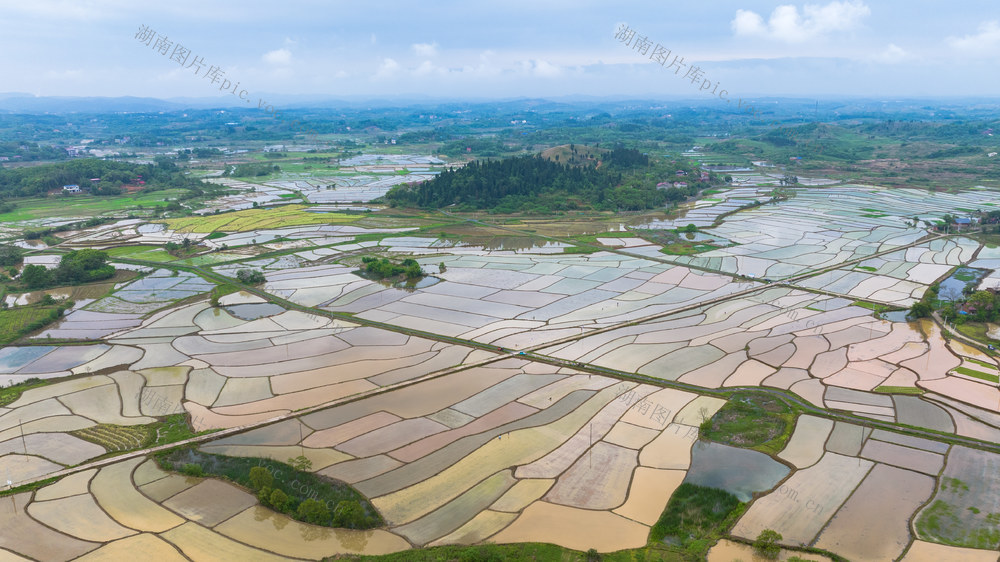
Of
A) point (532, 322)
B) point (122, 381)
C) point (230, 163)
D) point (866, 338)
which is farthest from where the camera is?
point (230, 163)

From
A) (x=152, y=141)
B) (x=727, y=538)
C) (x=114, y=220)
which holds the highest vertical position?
(x=152, y=141)

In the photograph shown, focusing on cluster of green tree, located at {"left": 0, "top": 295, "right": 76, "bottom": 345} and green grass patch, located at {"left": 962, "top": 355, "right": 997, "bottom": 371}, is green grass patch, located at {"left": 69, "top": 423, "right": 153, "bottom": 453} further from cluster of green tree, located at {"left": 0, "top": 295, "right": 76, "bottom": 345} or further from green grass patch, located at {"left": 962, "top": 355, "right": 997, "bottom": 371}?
green grass patch, located at {"left": 962, "top": 355, "right": 997, "bottom": 371}

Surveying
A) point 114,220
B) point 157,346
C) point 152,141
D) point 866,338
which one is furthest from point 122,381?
point 152,141

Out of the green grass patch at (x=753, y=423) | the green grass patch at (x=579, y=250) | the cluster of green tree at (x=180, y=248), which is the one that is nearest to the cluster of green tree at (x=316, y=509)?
the green grass patch at (x=753, y=423)

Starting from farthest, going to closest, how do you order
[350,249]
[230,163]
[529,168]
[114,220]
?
1. [230,163]
2. [529,168]
3. [114,220]
4. [350,249]

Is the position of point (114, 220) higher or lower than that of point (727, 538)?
higher

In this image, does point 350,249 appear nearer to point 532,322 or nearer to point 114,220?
point 532,322

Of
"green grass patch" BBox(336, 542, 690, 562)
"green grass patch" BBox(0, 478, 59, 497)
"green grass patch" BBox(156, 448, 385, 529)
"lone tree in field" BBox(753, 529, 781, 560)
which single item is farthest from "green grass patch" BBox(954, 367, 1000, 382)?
"green grass patch" BBox(0, 478, 59, 497)
